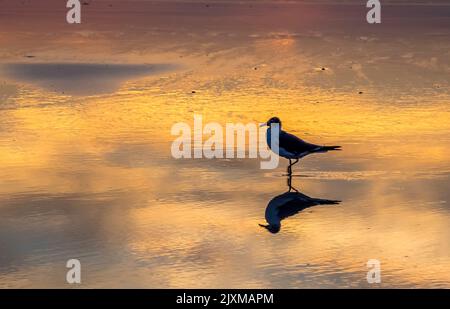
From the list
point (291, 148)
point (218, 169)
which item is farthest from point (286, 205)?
point (218, 169)

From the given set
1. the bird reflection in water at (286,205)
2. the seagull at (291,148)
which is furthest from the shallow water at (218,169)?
the seagull at (291,148)

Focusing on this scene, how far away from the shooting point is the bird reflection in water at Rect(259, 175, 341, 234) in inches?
459

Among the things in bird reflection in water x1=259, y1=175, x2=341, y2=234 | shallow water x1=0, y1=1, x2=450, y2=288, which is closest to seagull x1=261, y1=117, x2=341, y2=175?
shallow water x1=0, y1=1, x2=450, y2=288

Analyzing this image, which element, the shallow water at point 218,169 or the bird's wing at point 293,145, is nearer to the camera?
the shallow water at point 218,169

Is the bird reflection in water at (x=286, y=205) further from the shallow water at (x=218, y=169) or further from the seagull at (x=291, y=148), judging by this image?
the seagull at (x=291, y=148)

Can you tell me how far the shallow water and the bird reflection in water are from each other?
0.13 m

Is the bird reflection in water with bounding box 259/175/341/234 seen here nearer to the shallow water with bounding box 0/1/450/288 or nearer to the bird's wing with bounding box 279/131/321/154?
the shallow water with bounding box 0/1/450/288

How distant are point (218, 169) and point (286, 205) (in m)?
2.08

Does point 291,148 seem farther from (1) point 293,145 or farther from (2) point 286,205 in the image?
(2) point 286,205

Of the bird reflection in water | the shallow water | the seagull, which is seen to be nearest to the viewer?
the shallow water

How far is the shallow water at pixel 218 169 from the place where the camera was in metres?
10.1

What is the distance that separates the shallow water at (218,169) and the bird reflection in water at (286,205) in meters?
0.13
